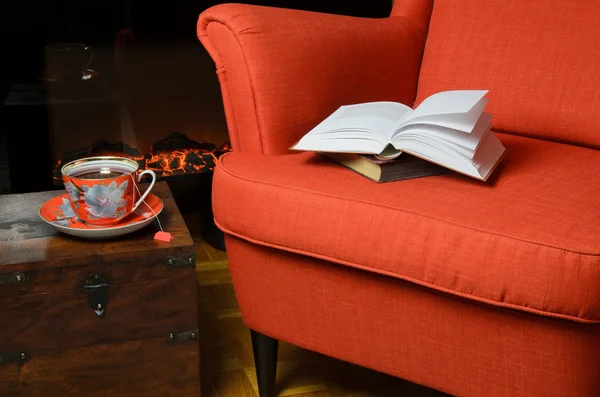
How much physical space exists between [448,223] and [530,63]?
0.55 metres

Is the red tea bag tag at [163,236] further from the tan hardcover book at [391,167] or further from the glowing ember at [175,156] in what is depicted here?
the glowing ember at [175,156]

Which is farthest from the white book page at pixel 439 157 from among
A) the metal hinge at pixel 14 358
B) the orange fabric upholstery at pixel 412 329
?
the metal hinge at pixel 14 358

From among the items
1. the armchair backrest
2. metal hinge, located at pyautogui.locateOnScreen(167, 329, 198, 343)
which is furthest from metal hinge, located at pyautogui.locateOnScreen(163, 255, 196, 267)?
the armchair backrest

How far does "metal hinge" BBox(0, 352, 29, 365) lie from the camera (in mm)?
1118

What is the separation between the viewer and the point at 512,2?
4.79 ft

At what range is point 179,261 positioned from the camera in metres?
1.15

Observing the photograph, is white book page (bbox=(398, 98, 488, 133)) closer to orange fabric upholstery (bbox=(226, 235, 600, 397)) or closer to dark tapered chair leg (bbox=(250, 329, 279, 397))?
orange fabric upholstery (bbox=(226, 235, 600, 397))

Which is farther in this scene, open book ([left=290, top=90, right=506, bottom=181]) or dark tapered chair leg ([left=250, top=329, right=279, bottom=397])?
dark tapered chair leg ([left=250, top=329, right=279, bottom=397])

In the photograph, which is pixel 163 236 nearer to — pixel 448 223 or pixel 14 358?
pixel 14 358

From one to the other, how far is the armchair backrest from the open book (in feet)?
0.82

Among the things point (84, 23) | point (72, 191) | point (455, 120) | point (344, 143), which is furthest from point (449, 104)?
point (84, 23)

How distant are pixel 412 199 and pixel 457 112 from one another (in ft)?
0.46

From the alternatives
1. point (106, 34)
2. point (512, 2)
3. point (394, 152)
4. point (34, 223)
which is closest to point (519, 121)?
point (512, 2)

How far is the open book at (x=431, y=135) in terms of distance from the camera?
108 cm
